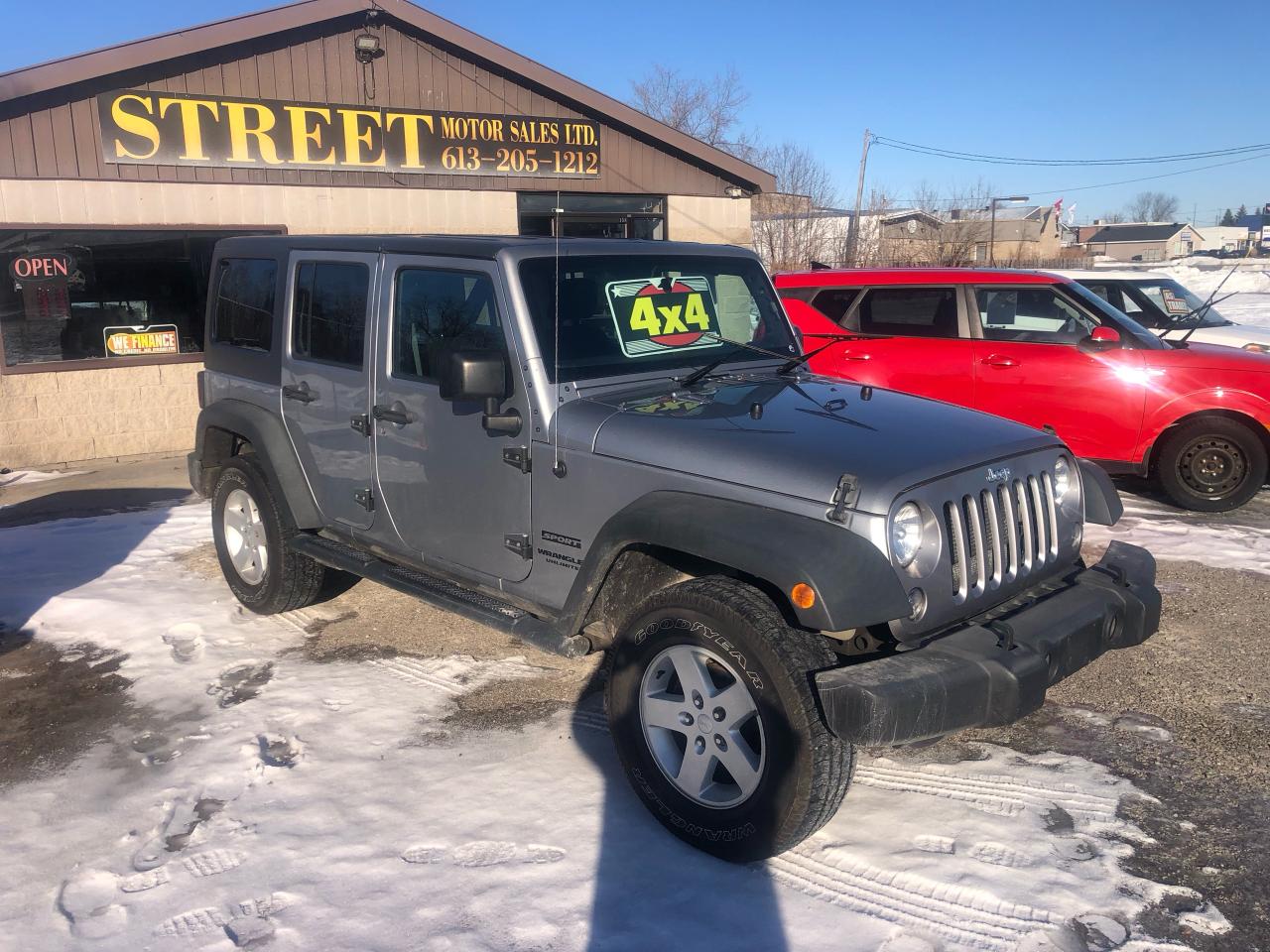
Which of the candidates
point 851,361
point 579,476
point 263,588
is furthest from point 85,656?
point 851,361

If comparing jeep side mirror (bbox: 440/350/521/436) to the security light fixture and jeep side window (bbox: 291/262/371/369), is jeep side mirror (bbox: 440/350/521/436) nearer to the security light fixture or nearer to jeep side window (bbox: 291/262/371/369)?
jeep side window (bbox: 291/262/371/369)

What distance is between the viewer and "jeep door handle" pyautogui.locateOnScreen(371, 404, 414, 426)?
443 cm

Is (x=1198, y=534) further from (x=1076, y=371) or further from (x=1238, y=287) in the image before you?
(x=1238, y=287)

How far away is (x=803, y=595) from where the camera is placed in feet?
9.66

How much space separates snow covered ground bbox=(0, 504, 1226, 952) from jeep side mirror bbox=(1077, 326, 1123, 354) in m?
4.51

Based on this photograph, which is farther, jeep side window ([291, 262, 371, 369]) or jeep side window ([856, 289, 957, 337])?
jeep side window ([856, 289, 957, 337])

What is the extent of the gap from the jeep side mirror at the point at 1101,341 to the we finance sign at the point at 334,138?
6.76 meters

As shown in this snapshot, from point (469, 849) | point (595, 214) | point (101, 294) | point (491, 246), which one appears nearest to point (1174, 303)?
point (595, 214)

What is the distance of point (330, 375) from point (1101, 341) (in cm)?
562

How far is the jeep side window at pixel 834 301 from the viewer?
8.55 m

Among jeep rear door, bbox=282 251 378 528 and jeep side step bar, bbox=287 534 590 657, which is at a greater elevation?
jeep rear door, bbox=282 251 378 528

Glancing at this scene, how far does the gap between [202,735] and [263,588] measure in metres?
1.44

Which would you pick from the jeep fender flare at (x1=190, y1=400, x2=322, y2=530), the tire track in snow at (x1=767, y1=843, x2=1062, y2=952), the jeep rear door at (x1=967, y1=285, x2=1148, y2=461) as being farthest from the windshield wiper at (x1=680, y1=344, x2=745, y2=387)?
the jeep rear door at (x1=967, y1=285, x2=1148, y2=461)

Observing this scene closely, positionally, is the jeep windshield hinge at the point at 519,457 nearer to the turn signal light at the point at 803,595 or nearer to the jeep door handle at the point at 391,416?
the jeep door handle at the point at 391,416
